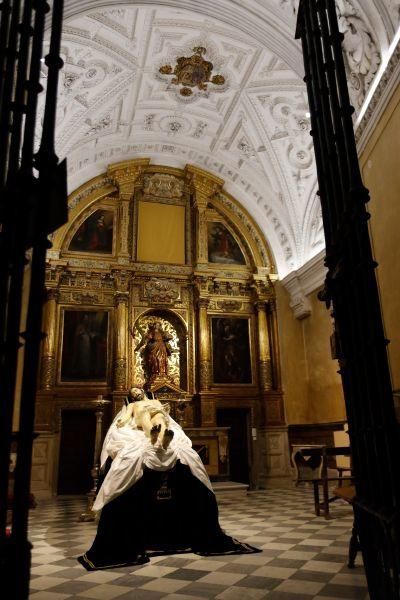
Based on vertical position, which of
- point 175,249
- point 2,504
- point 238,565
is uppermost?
point 175,249

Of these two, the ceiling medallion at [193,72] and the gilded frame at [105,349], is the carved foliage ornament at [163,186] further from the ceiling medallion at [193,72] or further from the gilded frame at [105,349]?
the gilded frame at [105,349]

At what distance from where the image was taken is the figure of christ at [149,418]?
5133mm

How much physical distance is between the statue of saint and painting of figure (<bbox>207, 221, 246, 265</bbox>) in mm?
2882

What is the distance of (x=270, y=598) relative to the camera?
3.24 m

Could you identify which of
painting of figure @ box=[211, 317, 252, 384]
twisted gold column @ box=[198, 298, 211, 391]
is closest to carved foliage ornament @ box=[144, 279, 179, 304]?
twisted gold column @ box=[198, 298, 211, 391]

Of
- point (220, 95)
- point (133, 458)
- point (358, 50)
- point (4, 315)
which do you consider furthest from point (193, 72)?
point (4, 315)

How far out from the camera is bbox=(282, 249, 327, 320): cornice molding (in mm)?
12836

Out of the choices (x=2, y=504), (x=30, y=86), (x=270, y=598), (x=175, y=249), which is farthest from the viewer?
(x=175, y=249)

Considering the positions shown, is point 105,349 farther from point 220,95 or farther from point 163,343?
point 220,95

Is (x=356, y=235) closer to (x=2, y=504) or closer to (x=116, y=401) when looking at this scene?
(x=2, y=504)

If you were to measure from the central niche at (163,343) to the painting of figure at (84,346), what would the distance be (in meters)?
0.87

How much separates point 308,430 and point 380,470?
11.1 meters

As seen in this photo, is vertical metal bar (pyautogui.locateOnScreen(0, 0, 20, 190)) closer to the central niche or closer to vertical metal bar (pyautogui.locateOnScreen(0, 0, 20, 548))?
vertical metal bar (pyautogui.locateOnScreen(0, 0, 20, 548))

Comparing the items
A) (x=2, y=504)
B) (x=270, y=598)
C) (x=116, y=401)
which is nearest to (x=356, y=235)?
(x=2, y=504)
